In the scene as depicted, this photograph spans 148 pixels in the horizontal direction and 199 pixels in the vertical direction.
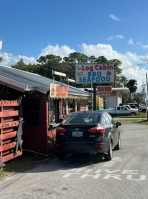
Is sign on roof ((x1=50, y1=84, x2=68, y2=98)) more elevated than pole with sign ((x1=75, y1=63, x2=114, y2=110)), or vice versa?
pole with sign ((x1=75, y1=63, x2=114, y2=110))

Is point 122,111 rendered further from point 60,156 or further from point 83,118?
point 60,156

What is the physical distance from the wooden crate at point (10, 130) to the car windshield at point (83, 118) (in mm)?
1508

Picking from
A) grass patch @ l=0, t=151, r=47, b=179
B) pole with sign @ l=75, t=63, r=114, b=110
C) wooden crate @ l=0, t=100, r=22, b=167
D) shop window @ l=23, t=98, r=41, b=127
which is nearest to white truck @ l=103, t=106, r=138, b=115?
pole with sign @ l=75, t=63, r=114, b=110

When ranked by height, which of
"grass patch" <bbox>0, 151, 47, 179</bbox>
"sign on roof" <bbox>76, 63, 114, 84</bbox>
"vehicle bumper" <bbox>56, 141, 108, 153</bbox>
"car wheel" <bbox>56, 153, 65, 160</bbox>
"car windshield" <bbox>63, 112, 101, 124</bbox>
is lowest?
"grass patch" <bbox>0, 151, 47, 179</bbox>

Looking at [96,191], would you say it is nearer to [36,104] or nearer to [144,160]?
[144,160]

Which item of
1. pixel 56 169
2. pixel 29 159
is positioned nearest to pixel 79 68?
pixel 29 159

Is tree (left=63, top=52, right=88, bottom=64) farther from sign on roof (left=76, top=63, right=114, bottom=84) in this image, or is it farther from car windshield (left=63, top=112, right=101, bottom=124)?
car windshield (left=63, top=112, right=101, bottom=124)

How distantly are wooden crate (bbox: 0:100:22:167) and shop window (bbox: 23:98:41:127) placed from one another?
42.5 inches

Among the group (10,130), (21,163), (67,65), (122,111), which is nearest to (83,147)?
(21,163)

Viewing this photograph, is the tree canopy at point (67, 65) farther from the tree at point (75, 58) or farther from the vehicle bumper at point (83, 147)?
the vehicle bumper at point (83, 147)

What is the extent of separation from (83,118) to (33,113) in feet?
6.66

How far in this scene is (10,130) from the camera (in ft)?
25.7

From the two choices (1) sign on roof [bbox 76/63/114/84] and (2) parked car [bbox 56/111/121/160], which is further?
(1) sign on roof [bbox 76/63/114/84]

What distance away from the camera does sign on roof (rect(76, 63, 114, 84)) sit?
17875mm
